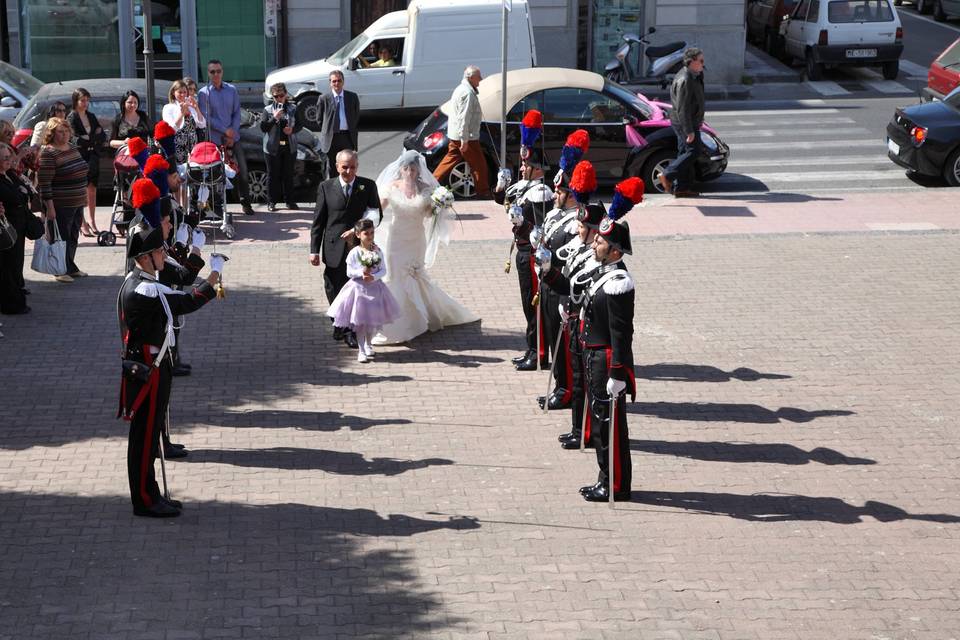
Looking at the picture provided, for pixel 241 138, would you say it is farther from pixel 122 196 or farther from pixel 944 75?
pixel 944 75

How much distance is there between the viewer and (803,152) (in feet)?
68.9

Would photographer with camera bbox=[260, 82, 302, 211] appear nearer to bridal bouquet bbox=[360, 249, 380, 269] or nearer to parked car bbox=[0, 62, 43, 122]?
parked car bbox=[0, 62, 43, 122]

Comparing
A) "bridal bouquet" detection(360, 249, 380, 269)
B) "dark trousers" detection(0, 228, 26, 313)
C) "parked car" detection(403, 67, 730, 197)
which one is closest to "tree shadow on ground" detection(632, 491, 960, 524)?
"bridal bouquet" detection(360, 249, 380, 269)

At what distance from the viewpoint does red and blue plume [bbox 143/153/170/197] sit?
10078mm

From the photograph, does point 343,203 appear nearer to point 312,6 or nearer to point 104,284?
point 104,284

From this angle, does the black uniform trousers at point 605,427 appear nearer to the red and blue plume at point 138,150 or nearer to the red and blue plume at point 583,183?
the red and blue plume at point 583,183

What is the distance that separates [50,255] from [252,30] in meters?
15.0

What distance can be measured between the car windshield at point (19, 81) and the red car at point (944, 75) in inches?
591

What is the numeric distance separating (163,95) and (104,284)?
18.9ft

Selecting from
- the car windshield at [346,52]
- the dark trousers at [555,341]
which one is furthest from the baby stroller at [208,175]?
the car windshield at [346,52]

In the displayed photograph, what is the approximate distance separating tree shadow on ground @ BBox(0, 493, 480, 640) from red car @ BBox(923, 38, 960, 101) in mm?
17433

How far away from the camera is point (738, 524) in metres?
8.41

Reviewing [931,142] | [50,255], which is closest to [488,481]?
[50,255]

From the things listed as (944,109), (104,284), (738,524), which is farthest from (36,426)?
(944,109)
